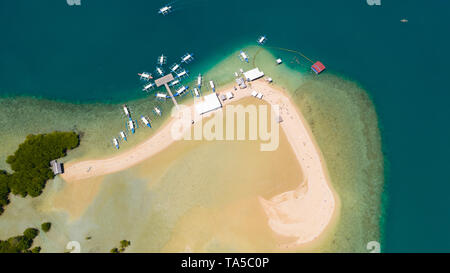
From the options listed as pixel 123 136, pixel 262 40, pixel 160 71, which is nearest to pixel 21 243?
pixel 123 136

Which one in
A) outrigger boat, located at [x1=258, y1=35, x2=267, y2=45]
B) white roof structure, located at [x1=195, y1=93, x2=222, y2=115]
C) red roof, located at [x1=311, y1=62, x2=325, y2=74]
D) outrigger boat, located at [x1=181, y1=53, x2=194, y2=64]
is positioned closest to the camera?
white roof structure, located at [x1=195, y1=93, x2=222, y2=115]

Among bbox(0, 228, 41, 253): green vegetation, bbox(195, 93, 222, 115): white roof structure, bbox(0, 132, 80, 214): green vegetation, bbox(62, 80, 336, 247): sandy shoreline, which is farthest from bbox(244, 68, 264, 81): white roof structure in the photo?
bbox(0, 228, 41, 253): green vegetation

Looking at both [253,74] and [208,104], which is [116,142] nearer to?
[208,104]

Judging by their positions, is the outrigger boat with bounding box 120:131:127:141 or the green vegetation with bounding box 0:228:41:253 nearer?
the green vegetation with bounding box 0:228:41:253

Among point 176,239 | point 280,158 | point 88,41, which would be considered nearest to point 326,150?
point 280,158

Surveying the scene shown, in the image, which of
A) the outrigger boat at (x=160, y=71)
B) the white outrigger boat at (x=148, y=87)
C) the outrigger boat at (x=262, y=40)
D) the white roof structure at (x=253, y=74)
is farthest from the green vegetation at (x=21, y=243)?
the outrigger boat at (x=262, y=40)

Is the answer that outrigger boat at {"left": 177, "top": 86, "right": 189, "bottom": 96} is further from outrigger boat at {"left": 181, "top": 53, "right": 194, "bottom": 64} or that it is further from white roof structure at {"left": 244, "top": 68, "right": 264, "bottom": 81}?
white roof structure at {"left": 244, "top": 68, "right": 264, "bottom": 81}

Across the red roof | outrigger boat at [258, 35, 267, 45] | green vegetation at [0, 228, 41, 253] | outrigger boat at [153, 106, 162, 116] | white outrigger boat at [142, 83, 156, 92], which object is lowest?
green vegetation at [0, 228, 41, 253]
